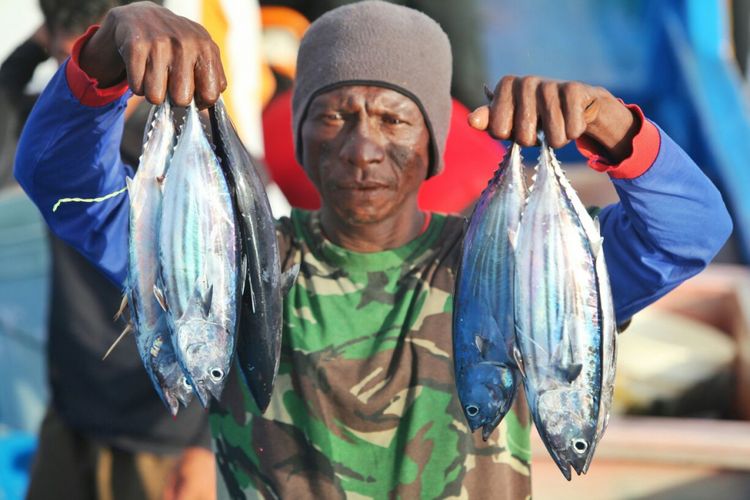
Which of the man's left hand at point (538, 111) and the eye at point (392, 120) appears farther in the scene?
the eye at point (392, 120)

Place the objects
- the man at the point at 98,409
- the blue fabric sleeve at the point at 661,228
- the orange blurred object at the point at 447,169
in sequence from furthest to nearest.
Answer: the orange blurred object at the point at 447,169
the man at the point at 98,409
the blue fabric sleeve at the point at 661,228

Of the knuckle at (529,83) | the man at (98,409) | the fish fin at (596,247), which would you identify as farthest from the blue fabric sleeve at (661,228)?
the man at (98,409)

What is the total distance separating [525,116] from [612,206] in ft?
1.65

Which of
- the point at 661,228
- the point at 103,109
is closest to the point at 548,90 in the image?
the point at 661,228

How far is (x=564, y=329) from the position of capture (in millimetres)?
1935

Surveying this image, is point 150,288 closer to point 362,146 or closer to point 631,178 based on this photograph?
point 362,146

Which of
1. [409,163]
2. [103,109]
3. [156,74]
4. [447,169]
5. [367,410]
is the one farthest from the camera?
[447,169]

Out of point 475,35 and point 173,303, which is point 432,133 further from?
point 475,35

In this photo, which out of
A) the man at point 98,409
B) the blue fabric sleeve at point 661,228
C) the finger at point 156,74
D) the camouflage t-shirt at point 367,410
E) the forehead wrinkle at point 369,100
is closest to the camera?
the finger at point 156,74

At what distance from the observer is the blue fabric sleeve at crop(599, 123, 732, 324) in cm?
207

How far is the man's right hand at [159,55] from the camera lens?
1865mm

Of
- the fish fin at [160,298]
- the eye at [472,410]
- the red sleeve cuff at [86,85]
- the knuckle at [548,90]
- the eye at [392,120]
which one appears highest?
Answer: the knuckle at [548,90]

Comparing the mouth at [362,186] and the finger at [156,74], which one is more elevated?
the finger at [156,74]

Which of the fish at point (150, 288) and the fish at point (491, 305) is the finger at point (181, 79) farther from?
the fish at point (491, 305)
